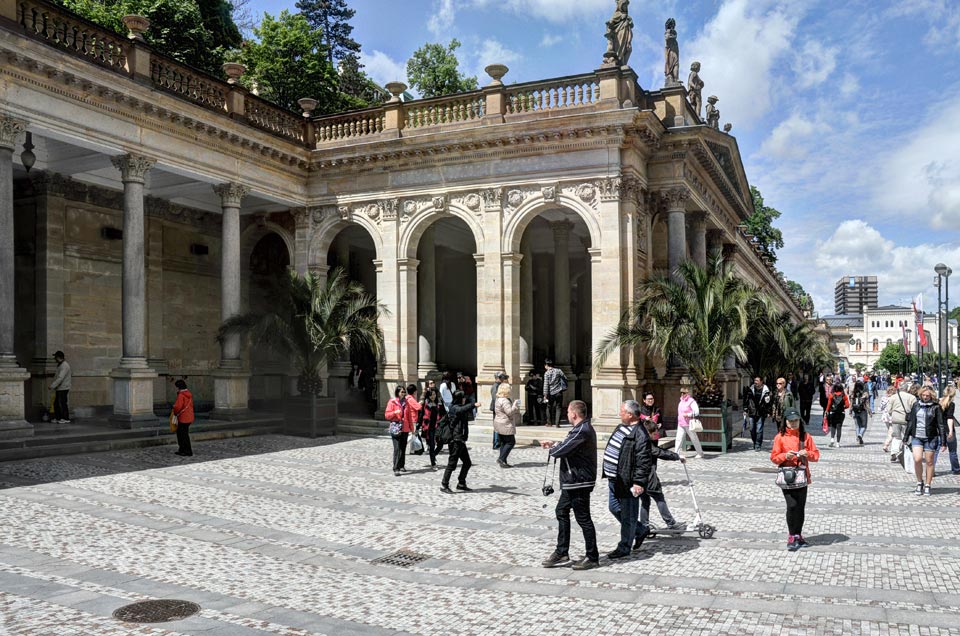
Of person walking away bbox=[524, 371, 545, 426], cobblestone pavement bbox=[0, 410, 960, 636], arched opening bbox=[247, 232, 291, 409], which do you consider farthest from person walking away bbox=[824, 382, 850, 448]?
arched opening bbox=[247, 232, 291, 409]

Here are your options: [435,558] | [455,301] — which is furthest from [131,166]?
[455,301]

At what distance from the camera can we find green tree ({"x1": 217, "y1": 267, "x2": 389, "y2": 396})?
20.4m

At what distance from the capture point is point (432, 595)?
6.82 m

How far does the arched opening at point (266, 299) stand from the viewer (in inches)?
1043

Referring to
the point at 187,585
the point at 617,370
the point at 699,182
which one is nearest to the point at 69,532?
the point at 187,585

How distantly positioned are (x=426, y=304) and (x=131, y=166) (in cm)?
1022

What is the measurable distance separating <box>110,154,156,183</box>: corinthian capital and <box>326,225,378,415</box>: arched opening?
640 cm

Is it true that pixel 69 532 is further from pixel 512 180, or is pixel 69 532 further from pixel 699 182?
pixel 699 182

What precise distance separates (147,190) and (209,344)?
211 inches

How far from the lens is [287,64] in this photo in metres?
33.8

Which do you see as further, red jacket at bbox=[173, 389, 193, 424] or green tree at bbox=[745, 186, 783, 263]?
green tree at bbox=[745, 186, 783, 263]

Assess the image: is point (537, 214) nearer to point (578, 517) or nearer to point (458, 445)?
point (458, 445)

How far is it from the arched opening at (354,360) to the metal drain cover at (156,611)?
1534cm

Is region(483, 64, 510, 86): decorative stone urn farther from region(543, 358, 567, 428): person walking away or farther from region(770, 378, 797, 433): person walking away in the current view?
region(770, 378, 797, 433): person walking away
